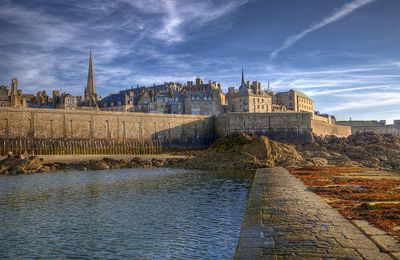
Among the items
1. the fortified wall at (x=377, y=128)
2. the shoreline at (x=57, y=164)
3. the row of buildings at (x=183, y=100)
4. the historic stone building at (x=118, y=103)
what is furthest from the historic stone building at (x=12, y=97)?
the fortified wall at (x=377, y=128)

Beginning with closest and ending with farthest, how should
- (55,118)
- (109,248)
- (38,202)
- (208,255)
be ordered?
(208,255), (109,248), (38,202), (55,118)

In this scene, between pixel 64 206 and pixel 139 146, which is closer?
pixel 64 206

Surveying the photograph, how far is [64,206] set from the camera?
17.8 m

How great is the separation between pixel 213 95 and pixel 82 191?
86.7 m

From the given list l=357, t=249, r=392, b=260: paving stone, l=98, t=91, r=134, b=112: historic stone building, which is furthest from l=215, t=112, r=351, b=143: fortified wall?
l=357, t=249, r=392, b=260: paving stone

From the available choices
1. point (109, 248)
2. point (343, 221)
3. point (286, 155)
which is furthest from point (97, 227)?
point (286, 155)

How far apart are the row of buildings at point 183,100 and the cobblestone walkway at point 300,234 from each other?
3692 inches

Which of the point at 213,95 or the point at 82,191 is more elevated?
the point at 213,95

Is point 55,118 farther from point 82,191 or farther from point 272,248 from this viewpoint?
point 272,248

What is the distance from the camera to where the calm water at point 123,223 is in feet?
34.1

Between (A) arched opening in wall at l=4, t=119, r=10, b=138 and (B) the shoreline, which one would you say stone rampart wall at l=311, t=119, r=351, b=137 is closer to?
(B) the shoreline

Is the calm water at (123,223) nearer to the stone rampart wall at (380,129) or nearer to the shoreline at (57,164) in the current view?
the shoreline at (57,164)

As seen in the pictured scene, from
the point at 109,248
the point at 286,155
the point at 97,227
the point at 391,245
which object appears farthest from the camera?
the point at 286,155

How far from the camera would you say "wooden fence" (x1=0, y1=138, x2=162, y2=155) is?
55.9 meters
